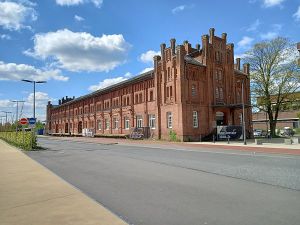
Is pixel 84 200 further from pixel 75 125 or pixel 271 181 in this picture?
pixel 75 125

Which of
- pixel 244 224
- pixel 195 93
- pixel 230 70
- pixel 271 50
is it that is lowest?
pixel 244 224

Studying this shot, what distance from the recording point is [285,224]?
18.2 feet

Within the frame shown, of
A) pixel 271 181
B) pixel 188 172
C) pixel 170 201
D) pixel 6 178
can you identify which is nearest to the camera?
pixel 170 201

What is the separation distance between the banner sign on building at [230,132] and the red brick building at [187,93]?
3221 millimetres

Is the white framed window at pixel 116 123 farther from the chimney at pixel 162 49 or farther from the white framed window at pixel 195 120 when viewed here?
the white framed window at pixel 195 120

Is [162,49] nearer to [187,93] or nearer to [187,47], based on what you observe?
[187,47]

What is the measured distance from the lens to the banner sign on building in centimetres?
3841

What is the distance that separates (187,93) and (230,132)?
7.54 metres

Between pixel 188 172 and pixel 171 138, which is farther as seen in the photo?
pixel 171 138

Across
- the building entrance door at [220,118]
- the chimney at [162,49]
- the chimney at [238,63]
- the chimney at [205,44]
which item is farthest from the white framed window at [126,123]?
the chimney at [238,63]

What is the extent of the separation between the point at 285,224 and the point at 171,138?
35.4 meters

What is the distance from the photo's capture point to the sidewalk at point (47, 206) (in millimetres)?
5980

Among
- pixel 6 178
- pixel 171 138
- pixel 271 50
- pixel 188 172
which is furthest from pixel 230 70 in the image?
pixel 6 178

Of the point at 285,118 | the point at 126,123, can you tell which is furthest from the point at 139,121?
the point at 285,118
